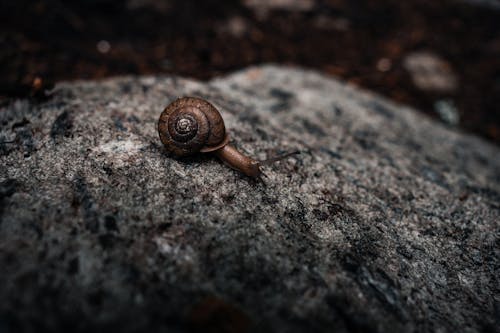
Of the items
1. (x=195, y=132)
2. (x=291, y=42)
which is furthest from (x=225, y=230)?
(x=291, y=42)

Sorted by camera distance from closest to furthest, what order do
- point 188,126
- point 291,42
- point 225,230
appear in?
point 225,230
point 188,126
point 291,42

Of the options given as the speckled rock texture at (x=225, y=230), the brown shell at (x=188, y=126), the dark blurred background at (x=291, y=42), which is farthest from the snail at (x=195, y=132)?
the dark blurred background at (x=291, y=42)

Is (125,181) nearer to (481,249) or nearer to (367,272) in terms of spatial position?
(367,272)

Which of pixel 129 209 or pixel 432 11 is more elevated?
pixel 432 11

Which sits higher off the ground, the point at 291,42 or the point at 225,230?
the point at 291,42

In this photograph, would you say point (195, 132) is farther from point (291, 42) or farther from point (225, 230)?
point (291, 42)

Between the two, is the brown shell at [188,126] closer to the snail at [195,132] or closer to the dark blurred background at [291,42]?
the snail at [195,132]

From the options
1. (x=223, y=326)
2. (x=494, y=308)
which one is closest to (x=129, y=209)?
(x=223, y=326)
